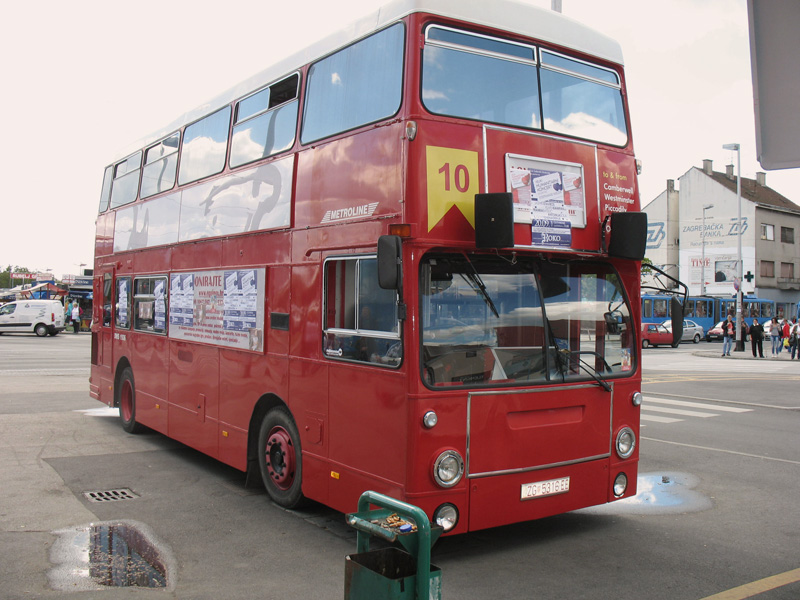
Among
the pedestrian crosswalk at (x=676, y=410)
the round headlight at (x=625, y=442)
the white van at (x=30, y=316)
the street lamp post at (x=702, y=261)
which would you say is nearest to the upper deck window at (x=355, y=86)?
the round headlight at (x=625, y=442)

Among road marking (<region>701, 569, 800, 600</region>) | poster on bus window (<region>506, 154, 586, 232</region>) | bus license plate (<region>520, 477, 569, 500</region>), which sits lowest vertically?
road marking (<region>701, 569, 800, 600</region>)

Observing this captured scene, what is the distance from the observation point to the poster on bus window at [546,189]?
5.79 m

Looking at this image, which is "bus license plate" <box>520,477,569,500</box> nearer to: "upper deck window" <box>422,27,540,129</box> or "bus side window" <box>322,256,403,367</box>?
"bus side window" <box>322,256,403,367</box>

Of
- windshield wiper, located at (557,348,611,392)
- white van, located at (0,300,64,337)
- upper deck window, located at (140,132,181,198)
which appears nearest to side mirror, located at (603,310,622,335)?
windshield wiper, located at (557,348,611,392)

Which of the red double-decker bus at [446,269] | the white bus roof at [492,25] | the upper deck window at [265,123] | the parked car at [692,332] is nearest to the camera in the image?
the red double-decker bus at [446,269]

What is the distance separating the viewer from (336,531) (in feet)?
21.3

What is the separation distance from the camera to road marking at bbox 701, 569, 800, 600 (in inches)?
196

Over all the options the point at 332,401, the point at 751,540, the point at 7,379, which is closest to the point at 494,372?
the point at 332,401

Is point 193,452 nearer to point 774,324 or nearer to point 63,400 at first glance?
point 63,400

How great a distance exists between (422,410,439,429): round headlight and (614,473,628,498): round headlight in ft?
6.64

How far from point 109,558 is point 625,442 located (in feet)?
14.3

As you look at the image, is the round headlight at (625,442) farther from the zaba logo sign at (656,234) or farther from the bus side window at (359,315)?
the zaba logo sign at (656,234)

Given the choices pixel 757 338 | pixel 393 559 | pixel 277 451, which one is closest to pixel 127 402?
pixel 277 451

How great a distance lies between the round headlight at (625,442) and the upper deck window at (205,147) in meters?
5.19
